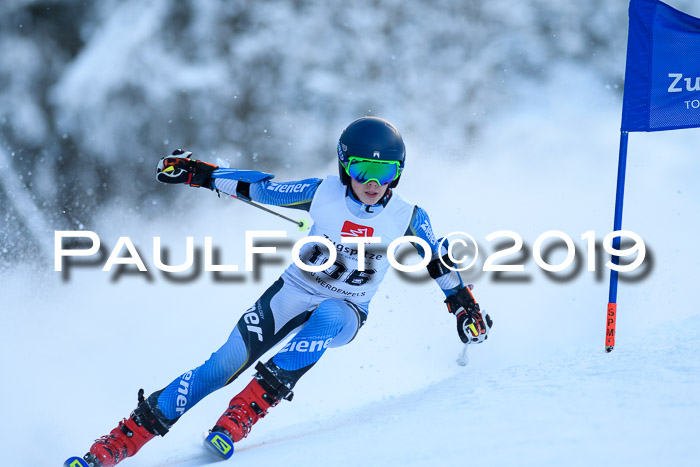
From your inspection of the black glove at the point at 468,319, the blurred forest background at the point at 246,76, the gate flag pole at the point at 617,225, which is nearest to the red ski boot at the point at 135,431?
the black glove at the point at 468,319

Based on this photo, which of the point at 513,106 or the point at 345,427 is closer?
the point at 345,427

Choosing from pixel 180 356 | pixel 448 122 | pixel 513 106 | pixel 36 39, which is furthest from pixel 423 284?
pixel 36 39

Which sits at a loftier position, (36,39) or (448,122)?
(36,39)

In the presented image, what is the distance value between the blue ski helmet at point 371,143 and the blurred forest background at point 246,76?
22.2 feet

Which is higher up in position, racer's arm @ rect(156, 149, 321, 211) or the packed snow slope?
racer's arm @ rect(156, 149, 321, 211)

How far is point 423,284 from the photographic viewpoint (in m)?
7.92

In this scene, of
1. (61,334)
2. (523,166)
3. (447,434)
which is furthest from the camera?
(523,166)

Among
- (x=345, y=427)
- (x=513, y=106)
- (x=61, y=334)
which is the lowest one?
(x=61, y=334)

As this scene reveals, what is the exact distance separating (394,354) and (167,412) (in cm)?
343

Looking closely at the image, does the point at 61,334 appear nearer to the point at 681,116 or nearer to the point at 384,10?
the point at 681,116

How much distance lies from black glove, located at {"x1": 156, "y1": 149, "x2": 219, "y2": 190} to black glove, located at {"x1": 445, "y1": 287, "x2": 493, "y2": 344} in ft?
5.07

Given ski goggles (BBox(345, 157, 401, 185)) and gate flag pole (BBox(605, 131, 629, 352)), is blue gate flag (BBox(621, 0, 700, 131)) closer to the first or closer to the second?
gate flag pole (BBox(605, 131, 629, 352))

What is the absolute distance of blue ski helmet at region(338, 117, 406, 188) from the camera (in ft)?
12.1

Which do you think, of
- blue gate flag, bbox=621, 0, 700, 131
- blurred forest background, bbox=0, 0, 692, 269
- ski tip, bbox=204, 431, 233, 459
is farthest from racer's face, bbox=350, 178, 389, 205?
blurred forest background, bbox=0, 0, 692, 269
